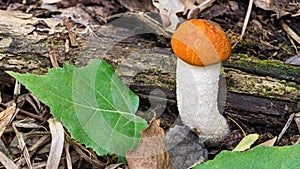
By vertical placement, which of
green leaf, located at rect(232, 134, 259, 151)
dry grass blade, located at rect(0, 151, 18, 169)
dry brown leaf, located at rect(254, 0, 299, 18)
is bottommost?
dry grass blade, located at rect(0, 151, 18, 169)

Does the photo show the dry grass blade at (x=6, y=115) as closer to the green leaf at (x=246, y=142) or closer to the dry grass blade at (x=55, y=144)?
the dry grass blade at (x=55, y=144)

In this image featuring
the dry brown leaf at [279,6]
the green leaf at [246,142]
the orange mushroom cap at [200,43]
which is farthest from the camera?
the dry brown leaf at [279,6]

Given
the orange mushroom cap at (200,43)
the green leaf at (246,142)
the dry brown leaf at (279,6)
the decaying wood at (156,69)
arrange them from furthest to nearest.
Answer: the dry brown leaf at (279,6)
the decaying wood at (156,69)
the green leaf at (246,142)
the orange mushroom cap at (200,43)

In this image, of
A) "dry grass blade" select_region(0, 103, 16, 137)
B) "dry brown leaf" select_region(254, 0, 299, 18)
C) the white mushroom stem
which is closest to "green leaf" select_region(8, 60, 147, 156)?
the white mushroom stem

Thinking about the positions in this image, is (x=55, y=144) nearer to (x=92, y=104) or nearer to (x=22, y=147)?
(x=22, y=147)

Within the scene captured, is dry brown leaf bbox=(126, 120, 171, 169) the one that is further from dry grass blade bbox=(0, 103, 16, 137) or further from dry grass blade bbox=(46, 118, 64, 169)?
dry grass blade bbox=(0, 103, 16, 137)

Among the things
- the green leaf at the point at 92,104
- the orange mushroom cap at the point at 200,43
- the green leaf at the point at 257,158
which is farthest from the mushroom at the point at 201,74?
the green leaf at the point at 257,158
